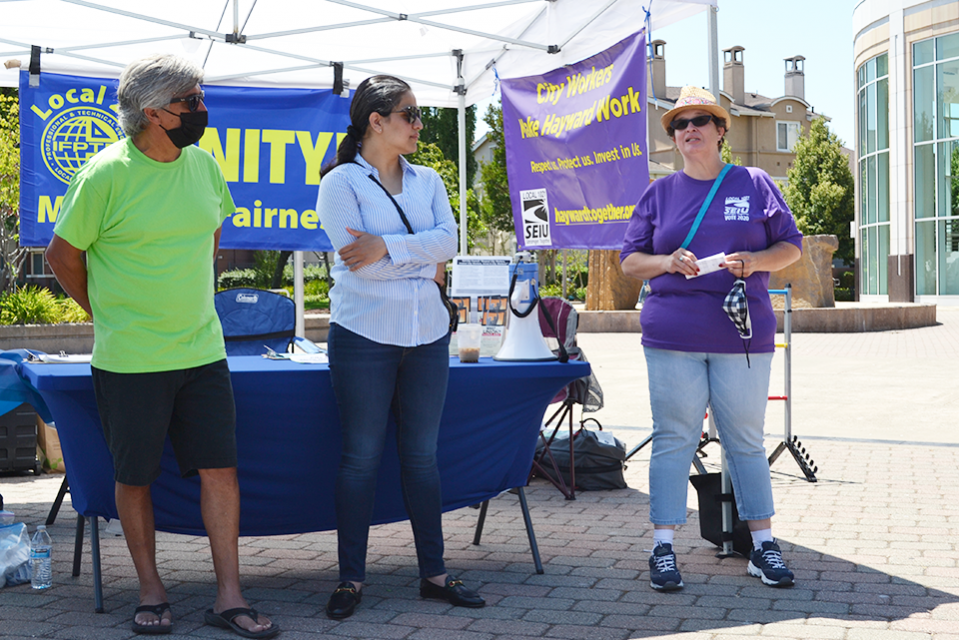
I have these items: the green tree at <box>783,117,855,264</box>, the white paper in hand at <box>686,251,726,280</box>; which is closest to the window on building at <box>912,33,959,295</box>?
the green tree at <box>783,117,855,264</box>

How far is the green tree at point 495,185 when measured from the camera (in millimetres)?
32781

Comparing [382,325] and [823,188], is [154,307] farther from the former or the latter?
[823,188]

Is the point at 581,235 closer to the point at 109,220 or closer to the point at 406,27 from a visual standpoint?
the point at 406,27

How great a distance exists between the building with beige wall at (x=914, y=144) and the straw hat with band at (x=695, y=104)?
91.2ft

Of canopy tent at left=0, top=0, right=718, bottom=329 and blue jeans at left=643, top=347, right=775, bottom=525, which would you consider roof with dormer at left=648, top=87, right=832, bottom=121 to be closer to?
canopy tent at left=0, top=0, right=718, bottom=329

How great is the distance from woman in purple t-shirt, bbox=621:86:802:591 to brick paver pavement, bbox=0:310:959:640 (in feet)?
0.83

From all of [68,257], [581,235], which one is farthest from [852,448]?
[68,257]

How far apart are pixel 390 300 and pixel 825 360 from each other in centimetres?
1093

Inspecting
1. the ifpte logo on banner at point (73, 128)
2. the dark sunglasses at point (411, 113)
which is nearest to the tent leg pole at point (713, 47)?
the dark sunglasses at point (411, 113)

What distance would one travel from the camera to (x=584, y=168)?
18.5 feet

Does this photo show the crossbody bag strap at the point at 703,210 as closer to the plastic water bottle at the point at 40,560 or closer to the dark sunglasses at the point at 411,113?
the dark sunglasses at the point at 411,113

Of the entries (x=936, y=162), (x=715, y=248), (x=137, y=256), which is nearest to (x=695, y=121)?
(x=715, y=248)

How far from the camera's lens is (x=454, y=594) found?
3.45 meters

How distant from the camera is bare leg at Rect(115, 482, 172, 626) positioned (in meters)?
3.20
